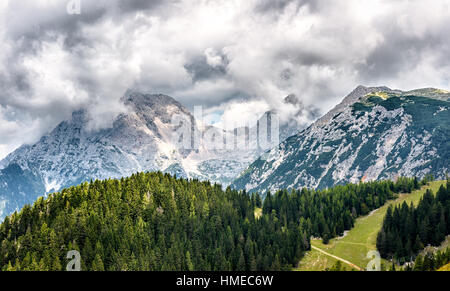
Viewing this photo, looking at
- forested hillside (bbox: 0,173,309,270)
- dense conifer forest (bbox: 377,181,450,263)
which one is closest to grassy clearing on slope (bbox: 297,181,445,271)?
forested hillside (bbox: 0,173,309,270)

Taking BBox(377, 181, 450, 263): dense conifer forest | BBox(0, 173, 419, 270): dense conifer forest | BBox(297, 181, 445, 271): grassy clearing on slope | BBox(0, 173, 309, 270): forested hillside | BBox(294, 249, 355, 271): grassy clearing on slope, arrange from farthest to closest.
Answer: BBox(297, 181, 445, 271): grassy clearing on slope < BBox(377, 181, 450, 263): dense conifer forest < BBox(294, 249, 355, 271): grassy clearing on slope < BBox(0, 173, 419, 270): dense conifer forest < BBox(0, 173, 309, 270): forested hillside

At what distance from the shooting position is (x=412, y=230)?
175500 millimetres

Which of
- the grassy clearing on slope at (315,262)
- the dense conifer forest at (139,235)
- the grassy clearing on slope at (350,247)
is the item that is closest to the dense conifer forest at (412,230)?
the grassy clearing on slope at (350,247)

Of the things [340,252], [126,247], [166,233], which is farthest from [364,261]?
[126,247]

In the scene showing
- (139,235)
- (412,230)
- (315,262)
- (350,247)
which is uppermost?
(139,235)

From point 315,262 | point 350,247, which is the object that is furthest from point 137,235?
point 350,247

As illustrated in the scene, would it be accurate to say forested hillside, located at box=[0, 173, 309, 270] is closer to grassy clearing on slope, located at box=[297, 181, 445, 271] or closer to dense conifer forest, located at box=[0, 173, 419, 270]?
dense conifer forest, located at box=[0, 173, 419, 270]

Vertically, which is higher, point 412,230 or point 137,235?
point 137,235

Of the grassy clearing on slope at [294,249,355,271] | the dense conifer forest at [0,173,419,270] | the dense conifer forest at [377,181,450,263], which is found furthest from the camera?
the dense conifer forest at [377,181,450,263]

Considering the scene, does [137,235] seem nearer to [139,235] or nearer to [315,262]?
[139,235]

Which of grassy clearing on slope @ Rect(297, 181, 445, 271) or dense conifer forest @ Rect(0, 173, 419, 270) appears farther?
grassy clearing on slope @ Rect(297, 181, 445, 271)

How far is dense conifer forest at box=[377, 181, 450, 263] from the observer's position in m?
166

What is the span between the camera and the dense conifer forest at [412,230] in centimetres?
16600
